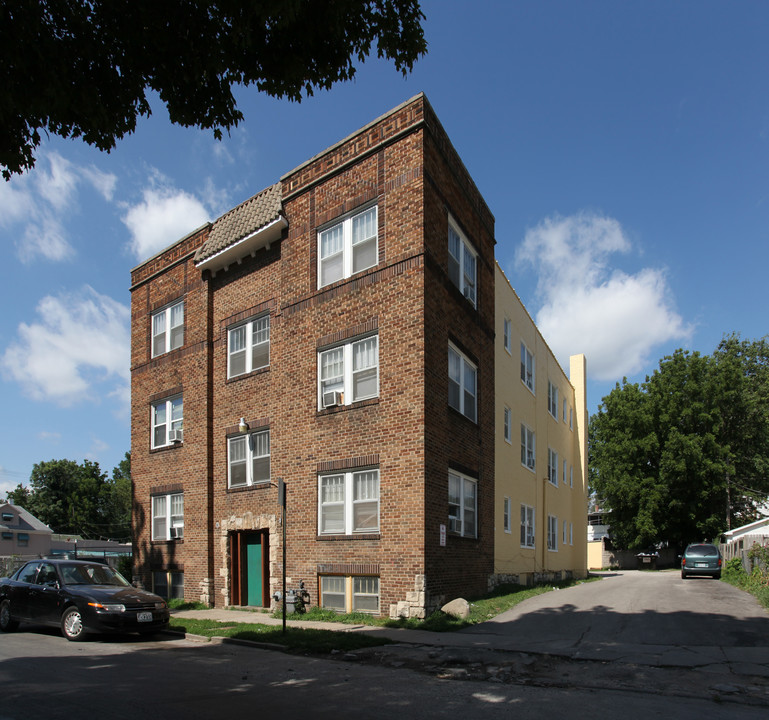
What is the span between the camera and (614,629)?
12.7 meters

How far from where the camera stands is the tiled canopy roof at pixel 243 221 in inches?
723

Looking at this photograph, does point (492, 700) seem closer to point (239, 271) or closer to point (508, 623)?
point (508, 623)

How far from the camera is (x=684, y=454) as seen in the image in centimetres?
4362

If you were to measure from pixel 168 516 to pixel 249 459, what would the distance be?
4218 mm

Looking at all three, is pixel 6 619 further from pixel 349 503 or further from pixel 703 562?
pixel 703 562

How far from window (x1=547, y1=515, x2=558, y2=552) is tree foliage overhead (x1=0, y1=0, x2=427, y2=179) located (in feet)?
72.4

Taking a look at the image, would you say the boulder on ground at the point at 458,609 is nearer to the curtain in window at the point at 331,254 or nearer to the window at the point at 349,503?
the window at the point at 349,503

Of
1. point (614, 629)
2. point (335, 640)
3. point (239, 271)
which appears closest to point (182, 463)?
point (239, 271)

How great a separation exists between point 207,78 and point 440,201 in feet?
29.3

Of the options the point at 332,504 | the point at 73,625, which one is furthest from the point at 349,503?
the point at 73,625

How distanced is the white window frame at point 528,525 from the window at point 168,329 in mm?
12461

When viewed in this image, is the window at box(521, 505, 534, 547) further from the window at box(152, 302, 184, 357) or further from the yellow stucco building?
the window at box(152, 302, 184, 357)

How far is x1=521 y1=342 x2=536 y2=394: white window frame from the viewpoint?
2444 centimetres

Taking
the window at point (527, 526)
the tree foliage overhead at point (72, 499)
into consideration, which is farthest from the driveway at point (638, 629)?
the tree foliage overhead at point (72, 499)
